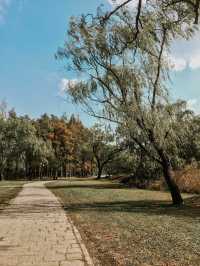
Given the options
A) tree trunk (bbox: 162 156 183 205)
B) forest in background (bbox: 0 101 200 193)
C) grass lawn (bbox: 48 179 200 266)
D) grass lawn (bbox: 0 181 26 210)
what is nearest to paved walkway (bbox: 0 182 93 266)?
grass lawn (bbox: 48 179 200 266)

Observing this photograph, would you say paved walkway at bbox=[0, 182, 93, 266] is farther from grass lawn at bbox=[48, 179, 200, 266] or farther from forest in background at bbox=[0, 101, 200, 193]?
forest in background at bbox=[0, 101, 200, 193]

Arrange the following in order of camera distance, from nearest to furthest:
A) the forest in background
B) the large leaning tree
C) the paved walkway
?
1. the paved walkway
2. the large leaning tree
3. the forest in background

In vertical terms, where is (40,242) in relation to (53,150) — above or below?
below

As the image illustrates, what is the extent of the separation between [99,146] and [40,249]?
63.7 metres

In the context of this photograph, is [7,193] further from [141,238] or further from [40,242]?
[141,238]

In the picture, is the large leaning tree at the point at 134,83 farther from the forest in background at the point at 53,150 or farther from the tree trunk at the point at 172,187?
the forest in background at the point at 53,150

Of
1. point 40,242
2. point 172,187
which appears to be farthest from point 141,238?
point 172,187

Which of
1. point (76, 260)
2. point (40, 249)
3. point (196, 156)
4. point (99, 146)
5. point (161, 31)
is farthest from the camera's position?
point (99, 146)

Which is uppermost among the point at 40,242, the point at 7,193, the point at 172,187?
the point at 172,187

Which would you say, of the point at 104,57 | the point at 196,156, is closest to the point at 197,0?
the point at 104,57

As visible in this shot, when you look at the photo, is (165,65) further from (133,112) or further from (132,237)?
(132,237)

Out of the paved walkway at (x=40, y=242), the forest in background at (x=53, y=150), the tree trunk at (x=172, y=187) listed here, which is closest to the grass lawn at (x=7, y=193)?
the paved walkway at (x=40, y=242)

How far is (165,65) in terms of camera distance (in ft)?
61.0

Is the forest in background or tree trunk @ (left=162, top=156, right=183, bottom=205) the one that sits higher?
the forest in background
